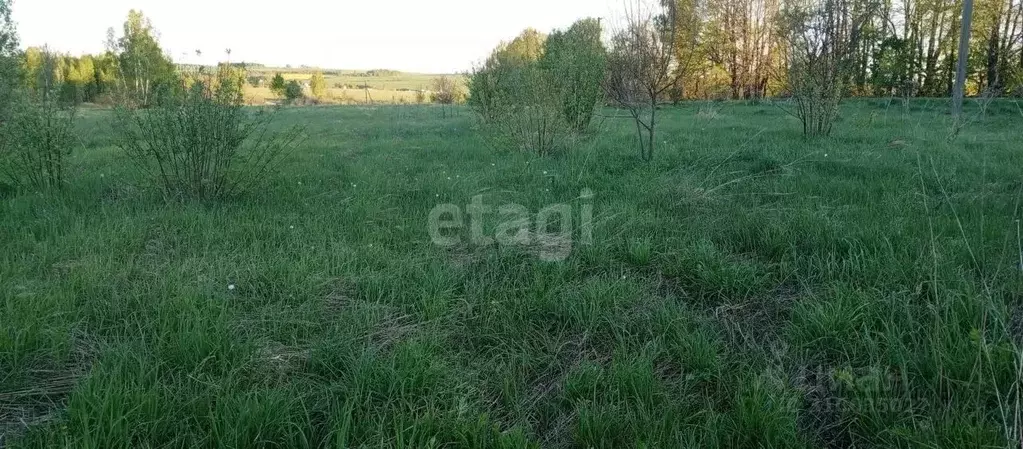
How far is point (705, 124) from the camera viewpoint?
42.1ft

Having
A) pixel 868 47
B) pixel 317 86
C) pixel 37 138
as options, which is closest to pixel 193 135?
pixel 37 138

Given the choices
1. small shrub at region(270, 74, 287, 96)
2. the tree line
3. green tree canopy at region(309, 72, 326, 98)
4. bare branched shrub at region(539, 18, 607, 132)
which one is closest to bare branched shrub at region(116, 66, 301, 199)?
small shrub at region(270, 74, 287, 96)

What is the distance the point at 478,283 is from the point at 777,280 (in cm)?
167

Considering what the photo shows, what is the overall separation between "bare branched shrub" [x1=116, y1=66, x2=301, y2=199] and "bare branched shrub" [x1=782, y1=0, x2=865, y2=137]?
8.59m

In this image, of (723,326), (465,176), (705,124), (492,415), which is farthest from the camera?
(705,124)

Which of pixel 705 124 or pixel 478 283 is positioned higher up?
pixel 705 124

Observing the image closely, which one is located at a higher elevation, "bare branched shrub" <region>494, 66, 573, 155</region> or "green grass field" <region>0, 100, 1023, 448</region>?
"bare branched shrub" <region>494, 66, 573, 155</region>

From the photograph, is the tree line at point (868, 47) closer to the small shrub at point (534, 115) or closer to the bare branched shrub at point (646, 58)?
the bare branched shrub at point (646, 58)

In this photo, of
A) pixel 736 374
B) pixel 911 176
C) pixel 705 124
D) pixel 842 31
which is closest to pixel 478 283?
pixel 736 374

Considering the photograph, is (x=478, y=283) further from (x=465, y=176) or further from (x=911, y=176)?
(x=911, y=176)

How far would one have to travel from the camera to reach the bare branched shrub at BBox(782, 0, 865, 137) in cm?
910

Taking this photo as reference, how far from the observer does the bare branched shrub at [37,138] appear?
5316 mm

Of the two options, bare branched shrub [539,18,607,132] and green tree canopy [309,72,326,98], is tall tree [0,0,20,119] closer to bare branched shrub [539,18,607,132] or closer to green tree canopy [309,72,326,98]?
bare branched shrub [539,18,607,132]

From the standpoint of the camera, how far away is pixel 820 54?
9289 millimetres
